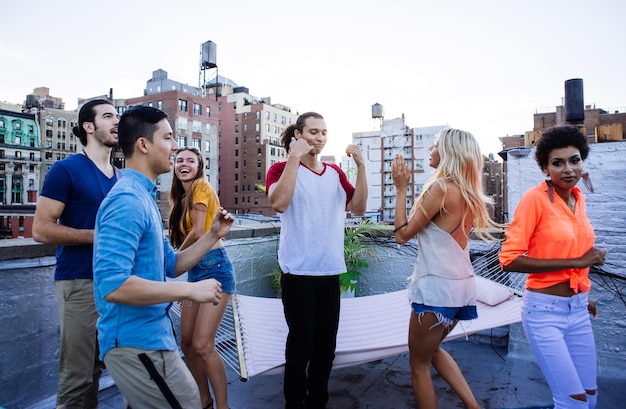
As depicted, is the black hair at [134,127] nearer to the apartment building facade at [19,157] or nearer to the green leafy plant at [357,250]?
the green leafy plant at [357,250]

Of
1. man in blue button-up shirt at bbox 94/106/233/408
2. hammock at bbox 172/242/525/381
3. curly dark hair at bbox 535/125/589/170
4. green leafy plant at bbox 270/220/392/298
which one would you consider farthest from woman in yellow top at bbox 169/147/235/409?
green leafy plant at bbox 270/220/392/298

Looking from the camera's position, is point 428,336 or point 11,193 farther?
point 11,193

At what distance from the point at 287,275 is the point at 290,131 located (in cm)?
96

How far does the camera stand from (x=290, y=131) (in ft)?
9.00

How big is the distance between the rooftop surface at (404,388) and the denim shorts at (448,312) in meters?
1.16

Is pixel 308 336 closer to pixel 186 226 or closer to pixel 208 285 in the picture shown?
pixel 186 226

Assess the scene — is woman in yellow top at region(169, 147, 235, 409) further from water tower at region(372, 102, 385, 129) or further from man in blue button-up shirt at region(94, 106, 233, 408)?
water tower at region(372, 102, 385, 129)

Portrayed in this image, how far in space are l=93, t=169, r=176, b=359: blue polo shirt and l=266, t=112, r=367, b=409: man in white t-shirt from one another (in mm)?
1066

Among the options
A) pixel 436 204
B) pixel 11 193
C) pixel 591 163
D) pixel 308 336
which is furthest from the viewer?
pixel 11 193

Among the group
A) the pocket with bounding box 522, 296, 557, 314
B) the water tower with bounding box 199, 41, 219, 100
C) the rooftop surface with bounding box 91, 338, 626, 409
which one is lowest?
the rooftop surface with bounding box 91, 338, 626, 409

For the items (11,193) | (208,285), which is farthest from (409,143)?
(11,193)

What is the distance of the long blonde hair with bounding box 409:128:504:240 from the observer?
1980 mm

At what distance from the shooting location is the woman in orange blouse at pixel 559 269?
175cm

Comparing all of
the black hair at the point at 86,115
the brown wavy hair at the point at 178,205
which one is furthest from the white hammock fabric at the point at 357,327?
the black hair at the point at 86,115
